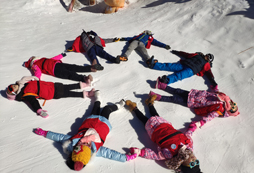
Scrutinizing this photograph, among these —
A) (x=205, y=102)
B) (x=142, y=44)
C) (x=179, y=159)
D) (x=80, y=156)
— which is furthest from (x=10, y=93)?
(x=205, y=102)

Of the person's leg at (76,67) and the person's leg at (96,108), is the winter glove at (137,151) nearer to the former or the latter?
the person's leg at (96,108)

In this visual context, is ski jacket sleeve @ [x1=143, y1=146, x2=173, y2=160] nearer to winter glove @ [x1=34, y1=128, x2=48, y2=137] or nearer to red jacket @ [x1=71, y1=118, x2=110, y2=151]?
red jacket @ [x1=71, y1=118, x2=110, y2=151]

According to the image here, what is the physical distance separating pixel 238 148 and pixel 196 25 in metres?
3.72

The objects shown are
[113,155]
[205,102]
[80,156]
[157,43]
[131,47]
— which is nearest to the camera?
[80,156]

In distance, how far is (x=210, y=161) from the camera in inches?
118

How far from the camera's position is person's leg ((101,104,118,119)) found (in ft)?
10.8

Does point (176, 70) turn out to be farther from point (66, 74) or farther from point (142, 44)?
point (66, 74)

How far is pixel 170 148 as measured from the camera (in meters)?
2.81

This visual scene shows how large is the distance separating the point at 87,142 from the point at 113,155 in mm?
407

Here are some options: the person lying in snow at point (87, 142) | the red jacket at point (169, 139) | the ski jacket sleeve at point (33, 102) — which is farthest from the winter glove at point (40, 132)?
the red jacket at point (169, 139)

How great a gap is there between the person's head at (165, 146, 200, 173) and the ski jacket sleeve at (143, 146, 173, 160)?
10cm

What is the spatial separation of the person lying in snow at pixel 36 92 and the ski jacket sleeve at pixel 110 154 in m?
1.13

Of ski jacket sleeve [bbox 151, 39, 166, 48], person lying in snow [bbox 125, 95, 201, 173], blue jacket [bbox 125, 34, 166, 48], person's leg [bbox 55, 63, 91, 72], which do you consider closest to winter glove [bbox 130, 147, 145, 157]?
person lying in snow [bbox 125, 95, 201, 173]

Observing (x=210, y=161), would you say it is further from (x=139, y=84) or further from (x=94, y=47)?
(x=94, y=47)
